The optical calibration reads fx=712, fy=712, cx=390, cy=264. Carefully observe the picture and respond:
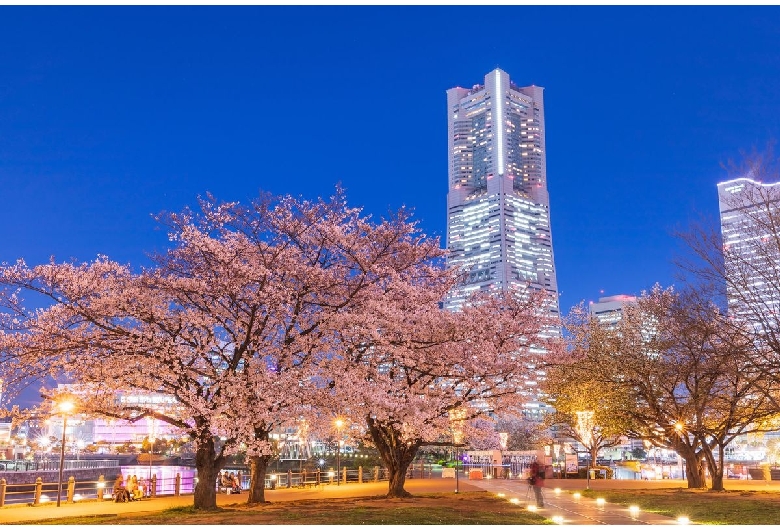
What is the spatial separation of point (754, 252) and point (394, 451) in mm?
16178

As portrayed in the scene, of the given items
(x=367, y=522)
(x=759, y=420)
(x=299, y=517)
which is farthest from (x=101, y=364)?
(x=759, y=420)

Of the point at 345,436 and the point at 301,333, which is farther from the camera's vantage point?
the point at 345,436

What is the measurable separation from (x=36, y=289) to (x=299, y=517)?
33.7 ft

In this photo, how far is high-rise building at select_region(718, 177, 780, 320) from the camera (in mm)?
22672

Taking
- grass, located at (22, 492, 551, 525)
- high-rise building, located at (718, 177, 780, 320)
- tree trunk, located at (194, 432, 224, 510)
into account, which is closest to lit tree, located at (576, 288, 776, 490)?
high-rise building, located at (718, 177, 780, 320)

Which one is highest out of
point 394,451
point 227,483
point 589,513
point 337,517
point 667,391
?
point 667,391

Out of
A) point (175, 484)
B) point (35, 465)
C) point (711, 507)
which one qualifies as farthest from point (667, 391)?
point (35, 465)

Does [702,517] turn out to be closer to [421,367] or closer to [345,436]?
[421,367]

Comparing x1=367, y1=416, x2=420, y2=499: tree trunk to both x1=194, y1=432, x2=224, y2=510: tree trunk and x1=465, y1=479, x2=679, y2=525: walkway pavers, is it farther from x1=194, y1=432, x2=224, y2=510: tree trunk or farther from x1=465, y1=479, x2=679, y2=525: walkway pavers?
x1=194, y1=432, x2=224, y2=510: tree trunk

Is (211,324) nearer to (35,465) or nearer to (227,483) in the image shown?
(227,483)

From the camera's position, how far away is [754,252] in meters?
23.9

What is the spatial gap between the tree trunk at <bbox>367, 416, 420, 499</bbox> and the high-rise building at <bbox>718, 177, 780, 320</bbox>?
46.5ft

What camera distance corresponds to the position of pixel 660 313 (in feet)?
97.0

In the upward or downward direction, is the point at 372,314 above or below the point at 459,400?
above
